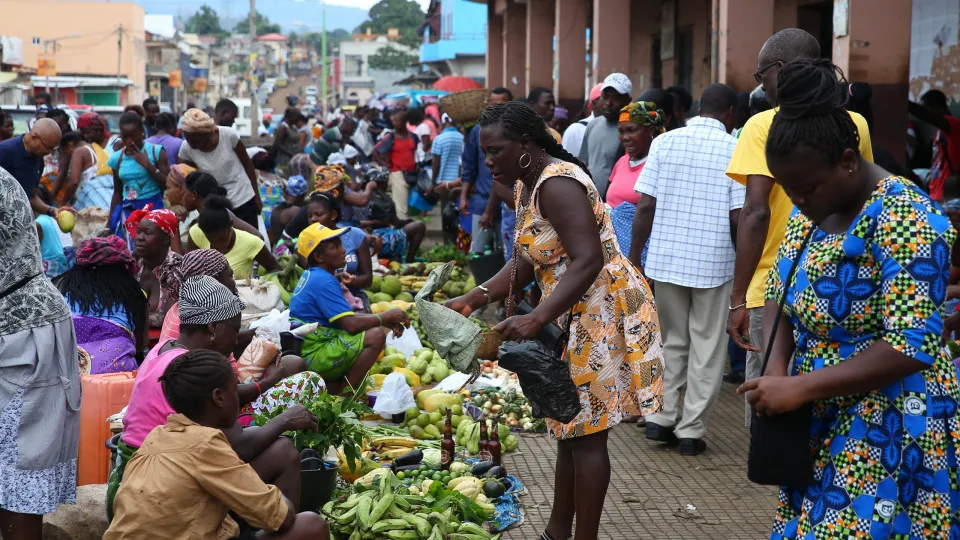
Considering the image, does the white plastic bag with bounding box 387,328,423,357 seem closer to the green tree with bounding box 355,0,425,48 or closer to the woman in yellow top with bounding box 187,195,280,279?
the woman in yellow top with bounding box 187,195,280,279

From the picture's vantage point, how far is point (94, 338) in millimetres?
5699

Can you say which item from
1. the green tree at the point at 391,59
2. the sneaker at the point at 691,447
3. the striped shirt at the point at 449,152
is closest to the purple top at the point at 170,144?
the striped shirt at the point at 449,152

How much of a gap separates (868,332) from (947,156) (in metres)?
8.35

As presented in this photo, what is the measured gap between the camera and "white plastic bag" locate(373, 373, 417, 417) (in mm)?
6887

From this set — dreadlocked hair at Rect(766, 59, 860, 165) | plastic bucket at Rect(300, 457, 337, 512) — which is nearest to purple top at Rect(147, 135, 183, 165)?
plastic bucket at Rect(300, 457, 337, 512)

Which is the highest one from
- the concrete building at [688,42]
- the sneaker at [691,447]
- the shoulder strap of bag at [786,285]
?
the concrete building at [688,42]

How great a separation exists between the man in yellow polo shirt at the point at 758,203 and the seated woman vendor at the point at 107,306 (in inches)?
124

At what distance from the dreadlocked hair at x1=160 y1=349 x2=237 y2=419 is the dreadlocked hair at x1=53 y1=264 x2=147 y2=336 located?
7.30 ft

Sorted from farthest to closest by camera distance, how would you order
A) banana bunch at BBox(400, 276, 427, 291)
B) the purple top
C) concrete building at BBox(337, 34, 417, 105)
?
concrete building at BBox(337, 34, 417, 105), banana bunch at BBox(400, 276, 427, 291), the purple top

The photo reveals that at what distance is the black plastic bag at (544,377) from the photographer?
13.7ft

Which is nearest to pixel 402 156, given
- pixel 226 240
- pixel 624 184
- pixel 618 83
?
pixel 618 83

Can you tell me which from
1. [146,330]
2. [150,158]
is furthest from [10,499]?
[150,158]

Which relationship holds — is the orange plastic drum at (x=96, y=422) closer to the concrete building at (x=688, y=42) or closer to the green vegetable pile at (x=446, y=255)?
the concrete building at (x=688, y=42)

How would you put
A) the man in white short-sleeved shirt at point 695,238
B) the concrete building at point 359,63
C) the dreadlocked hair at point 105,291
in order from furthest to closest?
1. the concrete building at point 359,63
2. the man in white short-sleeved shirt at point 695,238
3. the dreadlocked hair at point 105,291
